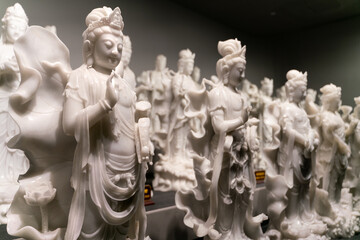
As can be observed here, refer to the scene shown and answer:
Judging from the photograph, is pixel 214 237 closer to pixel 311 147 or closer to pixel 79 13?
pixel 311 147

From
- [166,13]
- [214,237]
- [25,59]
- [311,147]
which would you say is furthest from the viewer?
[166,13]

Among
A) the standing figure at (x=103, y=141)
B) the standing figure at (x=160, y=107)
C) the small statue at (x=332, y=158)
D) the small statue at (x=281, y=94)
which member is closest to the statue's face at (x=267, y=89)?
the small statue at (x=281, y=94)

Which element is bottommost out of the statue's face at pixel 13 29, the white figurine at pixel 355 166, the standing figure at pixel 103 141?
the white figurine at pixel 355 166

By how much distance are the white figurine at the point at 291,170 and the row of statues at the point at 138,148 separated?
11 mm

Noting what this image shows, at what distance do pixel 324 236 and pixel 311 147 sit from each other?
0.96m

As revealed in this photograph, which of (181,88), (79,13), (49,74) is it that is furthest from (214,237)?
(79,13)

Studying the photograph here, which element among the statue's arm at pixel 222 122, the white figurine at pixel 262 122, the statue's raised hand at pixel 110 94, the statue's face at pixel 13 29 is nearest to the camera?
the statue's raised hand at pixel 110 94

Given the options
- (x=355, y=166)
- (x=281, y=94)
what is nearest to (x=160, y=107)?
(x=355, y=166)

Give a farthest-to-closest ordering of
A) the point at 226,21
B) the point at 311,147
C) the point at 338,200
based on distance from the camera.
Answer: the point at 226,21
the point at 338,200
the point at 311,147

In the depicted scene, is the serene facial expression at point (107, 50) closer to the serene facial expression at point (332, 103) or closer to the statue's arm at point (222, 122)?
the statue's arm at point (222, 122)

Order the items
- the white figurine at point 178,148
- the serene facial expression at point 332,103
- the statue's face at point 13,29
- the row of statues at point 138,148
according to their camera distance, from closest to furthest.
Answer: the row of statues at point 138,148 → the statue's face at point 13,29 → the serene facial expression at point 332,103 → the white figurine at point 178,148

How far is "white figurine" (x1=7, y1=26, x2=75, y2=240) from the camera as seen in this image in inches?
81.5

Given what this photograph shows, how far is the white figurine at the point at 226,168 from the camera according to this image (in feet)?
9.75

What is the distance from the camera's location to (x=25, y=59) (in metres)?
2.13
